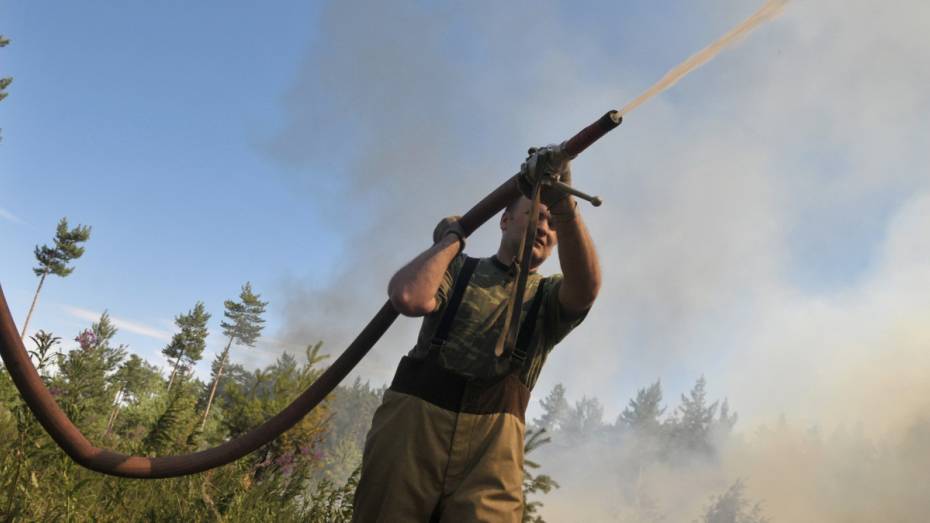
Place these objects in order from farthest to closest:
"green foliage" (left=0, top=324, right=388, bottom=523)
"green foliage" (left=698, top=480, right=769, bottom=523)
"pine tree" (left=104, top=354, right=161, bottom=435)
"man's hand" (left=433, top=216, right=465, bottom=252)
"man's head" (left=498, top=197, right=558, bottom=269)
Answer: "green foliage" (left=698, top=480, right=769, bottom=523), "pine tree" (left=104, top=354, right=161, bottom=435), "green foliage" (left=0, top=324, right=388, bottom=523), "man's head" (left=498, top=197, right=558, bottom=269), "man's hand" (left=433, top=216, right=465, bottom=252)

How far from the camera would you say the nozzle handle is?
251 cm

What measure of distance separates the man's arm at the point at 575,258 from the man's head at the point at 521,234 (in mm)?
313

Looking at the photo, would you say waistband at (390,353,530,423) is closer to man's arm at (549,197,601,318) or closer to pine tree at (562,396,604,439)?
man's arm at (549,197,601,318)

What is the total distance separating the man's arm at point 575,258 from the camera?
285cm

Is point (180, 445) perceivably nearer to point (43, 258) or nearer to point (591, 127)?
point (591, 127)

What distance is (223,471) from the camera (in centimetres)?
705

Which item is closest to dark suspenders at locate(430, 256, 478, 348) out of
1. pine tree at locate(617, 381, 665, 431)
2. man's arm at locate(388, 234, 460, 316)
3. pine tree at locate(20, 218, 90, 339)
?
man's arm at locate(388, 234, 460, 316)

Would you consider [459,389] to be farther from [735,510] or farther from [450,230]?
[735,510]

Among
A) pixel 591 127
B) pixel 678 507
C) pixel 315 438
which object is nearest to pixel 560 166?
pixel 591 127

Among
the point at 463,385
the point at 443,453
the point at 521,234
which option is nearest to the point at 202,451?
the point at 443,453

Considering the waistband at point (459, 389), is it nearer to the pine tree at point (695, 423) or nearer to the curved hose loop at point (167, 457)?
the curved hose loop at point (167, 457)

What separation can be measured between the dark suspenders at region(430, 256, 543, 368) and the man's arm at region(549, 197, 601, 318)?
178 millimetres

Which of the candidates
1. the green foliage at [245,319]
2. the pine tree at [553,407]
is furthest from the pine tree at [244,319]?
the pine tree at [553,407]

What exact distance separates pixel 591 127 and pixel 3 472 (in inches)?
176
